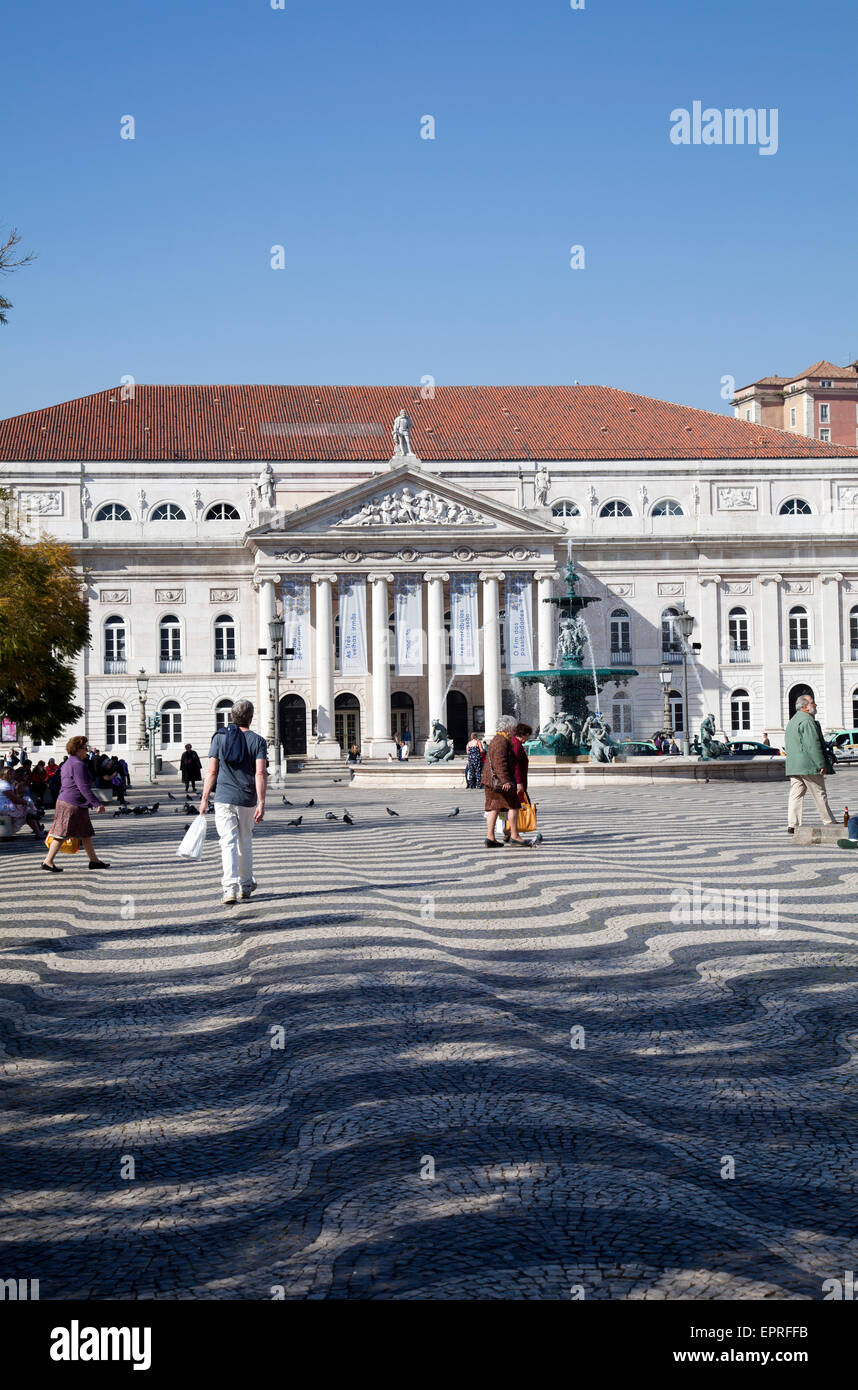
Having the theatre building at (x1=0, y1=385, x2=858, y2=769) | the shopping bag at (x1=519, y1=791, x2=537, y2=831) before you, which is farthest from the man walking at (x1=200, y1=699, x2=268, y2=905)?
the theatre building at (x1=0, y1=385, x2=858, y2=769)

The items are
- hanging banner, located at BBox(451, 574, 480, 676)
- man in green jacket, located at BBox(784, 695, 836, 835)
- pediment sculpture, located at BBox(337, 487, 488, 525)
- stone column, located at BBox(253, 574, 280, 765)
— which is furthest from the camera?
pediment sculpture, located at BBox(337, 487, 488, 525)

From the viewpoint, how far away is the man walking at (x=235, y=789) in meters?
11.6

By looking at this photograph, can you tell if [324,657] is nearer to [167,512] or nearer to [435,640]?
[435,640]

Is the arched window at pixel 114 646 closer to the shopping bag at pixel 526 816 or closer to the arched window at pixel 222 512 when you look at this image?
the arched window at pixel 222 512

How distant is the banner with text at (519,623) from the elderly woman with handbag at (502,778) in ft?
147

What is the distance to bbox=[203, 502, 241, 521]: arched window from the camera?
2562 inches

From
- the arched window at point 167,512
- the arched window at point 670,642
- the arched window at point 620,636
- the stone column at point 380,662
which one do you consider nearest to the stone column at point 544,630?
the arched window at point 620,636

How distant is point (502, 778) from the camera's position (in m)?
16.0

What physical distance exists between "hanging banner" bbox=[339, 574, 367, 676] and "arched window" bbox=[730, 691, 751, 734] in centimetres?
1863

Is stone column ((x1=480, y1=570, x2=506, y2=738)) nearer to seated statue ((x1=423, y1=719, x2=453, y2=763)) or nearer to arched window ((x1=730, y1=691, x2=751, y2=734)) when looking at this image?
arched window ((x1=730, y1=691, x2=751, y2=734))
